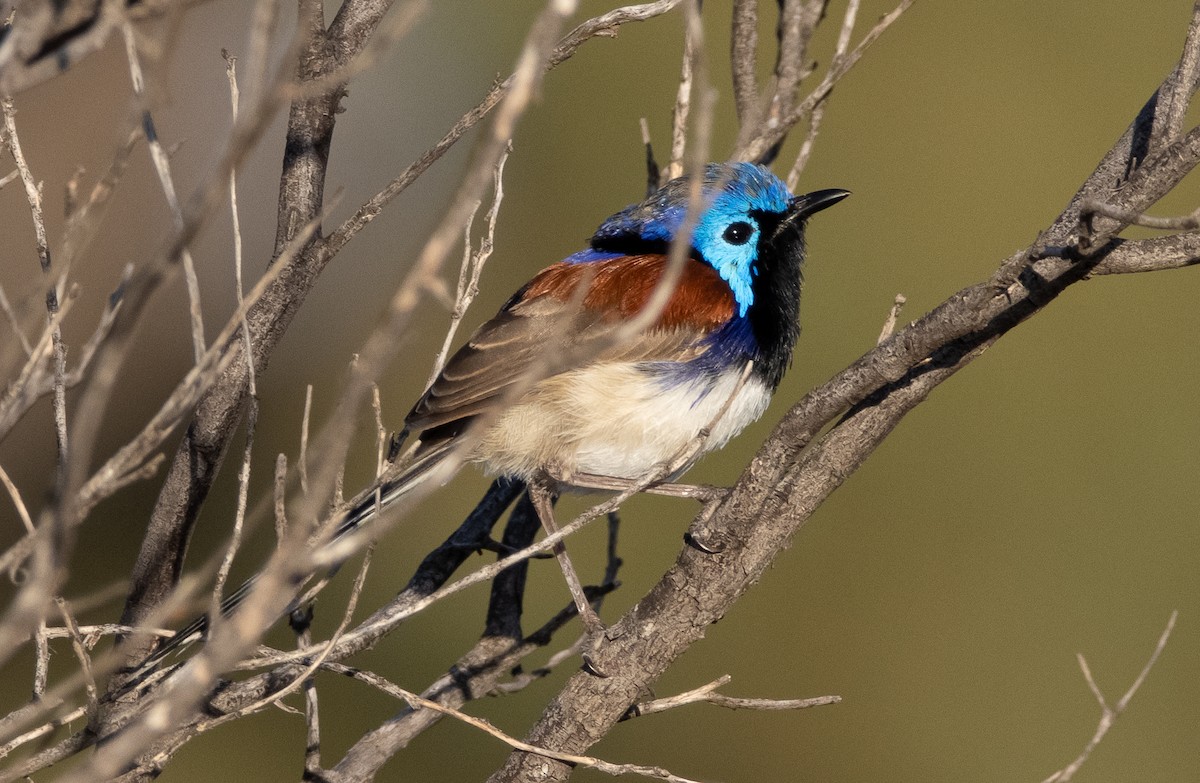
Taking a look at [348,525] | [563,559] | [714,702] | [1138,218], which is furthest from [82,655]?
[1138,218]

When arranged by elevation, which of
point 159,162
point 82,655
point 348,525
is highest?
point 159,162

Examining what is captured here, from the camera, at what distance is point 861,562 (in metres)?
6.74

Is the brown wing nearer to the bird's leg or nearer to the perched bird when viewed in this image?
the perched bird

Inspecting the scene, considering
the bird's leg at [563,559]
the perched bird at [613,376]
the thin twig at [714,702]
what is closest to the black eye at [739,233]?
the perched bird at [613,376]

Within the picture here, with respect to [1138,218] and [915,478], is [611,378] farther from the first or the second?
[915,478]

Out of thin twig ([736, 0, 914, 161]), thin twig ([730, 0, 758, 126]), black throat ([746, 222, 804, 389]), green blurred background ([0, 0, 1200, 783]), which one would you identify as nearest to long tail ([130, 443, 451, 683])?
black throat ([746, 222, 804, 389])

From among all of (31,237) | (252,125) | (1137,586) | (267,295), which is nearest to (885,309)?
(1137,586)

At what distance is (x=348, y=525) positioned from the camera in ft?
13.6

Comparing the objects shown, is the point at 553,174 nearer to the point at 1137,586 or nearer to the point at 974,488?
the point at 974,488

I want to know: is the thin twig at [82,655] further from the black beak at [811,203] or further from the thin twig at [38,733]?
the black beak at [811,203]

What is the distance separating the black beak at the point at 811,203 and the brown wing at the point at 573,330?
19.5 inches

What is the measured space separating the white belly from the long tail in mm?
238

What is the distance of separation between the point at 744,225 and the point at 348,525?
6.69 ft

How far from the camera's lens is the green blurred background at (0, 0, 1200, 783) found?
21.0 ft
